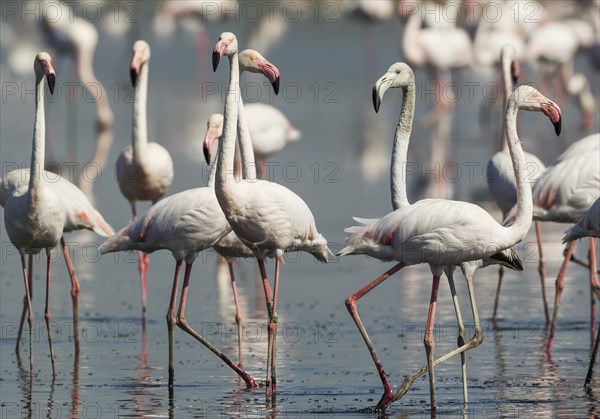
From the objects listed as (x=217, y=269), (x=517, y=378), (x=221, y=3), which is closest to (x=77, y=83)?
(x=221, y=3)

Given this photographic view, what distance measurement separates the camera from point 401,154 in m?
7.23

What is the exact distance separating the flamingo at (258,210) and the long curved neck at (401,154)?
48cm

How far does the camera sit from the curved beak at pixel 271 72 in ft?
23.5

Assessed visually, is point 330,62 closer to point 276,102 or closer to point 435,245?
point 276,102

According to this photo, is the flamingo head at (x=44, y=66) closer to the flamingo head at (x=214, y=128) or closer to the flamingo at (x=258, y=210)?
the flamingo head at (x=214, y=128)

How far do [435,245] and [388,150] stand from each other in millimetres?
10249

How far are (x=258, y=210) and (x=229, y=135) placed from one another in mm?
412

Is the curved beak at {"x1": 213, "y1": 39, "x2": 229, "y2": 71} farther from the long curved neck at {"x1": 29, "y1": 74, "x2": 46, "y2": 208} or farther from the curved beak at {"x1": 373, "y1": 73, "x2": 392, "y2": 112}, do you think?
the long curved neck at {"x1": 29, "y1": 74, "x2": 46, "y2": 208}

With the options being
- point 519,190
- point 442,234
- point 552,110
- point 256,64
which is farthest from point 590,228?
point 256,64

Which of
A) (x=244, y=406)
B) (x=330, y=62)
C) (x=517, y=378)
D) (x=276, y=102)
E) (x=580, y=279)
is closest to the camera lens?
(x=244, y=406)

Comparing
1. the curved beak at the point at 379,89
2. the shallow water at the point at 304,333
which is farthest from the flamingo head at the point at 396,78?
the shallow water at the point at 304,333

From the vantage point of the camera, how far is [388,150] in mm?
16938

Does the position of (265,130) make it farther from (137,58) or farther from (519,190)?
(519,190)

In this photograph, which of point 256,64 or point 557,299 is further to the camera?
point 557,299
